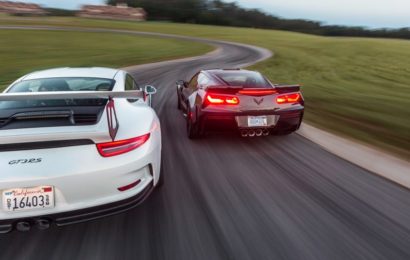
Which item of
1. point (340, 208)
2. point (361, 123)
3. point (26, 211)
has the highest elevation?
point (26, 211)

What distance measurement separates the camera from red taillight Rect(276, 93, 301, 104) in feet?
19.9

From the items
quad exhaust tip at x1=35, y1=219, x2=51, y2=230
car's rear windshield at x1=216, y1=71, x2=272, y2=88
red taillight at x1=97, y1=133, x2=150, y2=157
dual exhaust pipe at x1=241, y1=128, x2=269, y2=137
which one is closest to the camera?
quad exhaust tip at x1=35, y1=219, x2=51, y2=230

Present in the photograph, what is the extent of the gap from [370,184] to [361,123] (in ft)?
12.3

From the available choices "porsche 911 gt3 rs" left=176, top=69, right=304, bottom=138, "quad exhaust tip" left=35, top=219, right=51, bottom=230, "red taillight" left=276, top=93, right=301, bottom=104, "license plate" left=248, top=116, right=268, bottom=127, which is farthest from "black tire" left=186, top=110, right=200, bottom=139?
"quad exhaust tip" left=35, top=219, right=51, bottom=230

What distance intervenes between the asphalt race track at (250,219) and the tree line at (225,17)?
82.0m

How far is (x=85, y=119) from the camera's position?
330 centimetres

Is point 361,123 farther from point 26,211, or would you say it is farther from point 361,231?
point 26,211

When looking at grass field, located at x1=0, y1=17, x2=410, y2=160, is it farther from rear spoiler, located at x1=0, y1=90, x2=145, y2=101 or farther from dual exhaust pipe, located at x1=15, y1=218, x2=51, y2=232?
dual exhaust pipe, located at x1=15, y1=218, x2=51, y2=232

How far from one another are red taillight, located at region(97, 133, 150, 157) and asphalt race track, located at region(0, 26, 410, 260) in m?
0.80

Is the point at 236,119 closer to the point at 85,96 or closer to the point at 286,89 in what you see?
the point at 286,89

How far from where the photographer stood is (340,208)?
3893mm

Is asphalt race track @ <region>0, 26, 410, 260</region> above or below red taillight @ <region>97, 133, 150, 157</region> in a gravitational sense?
below

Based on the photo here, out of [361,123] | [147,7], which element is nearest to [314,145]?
[361,123]

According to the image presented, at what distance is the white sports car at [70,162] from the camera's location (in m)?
2.80
